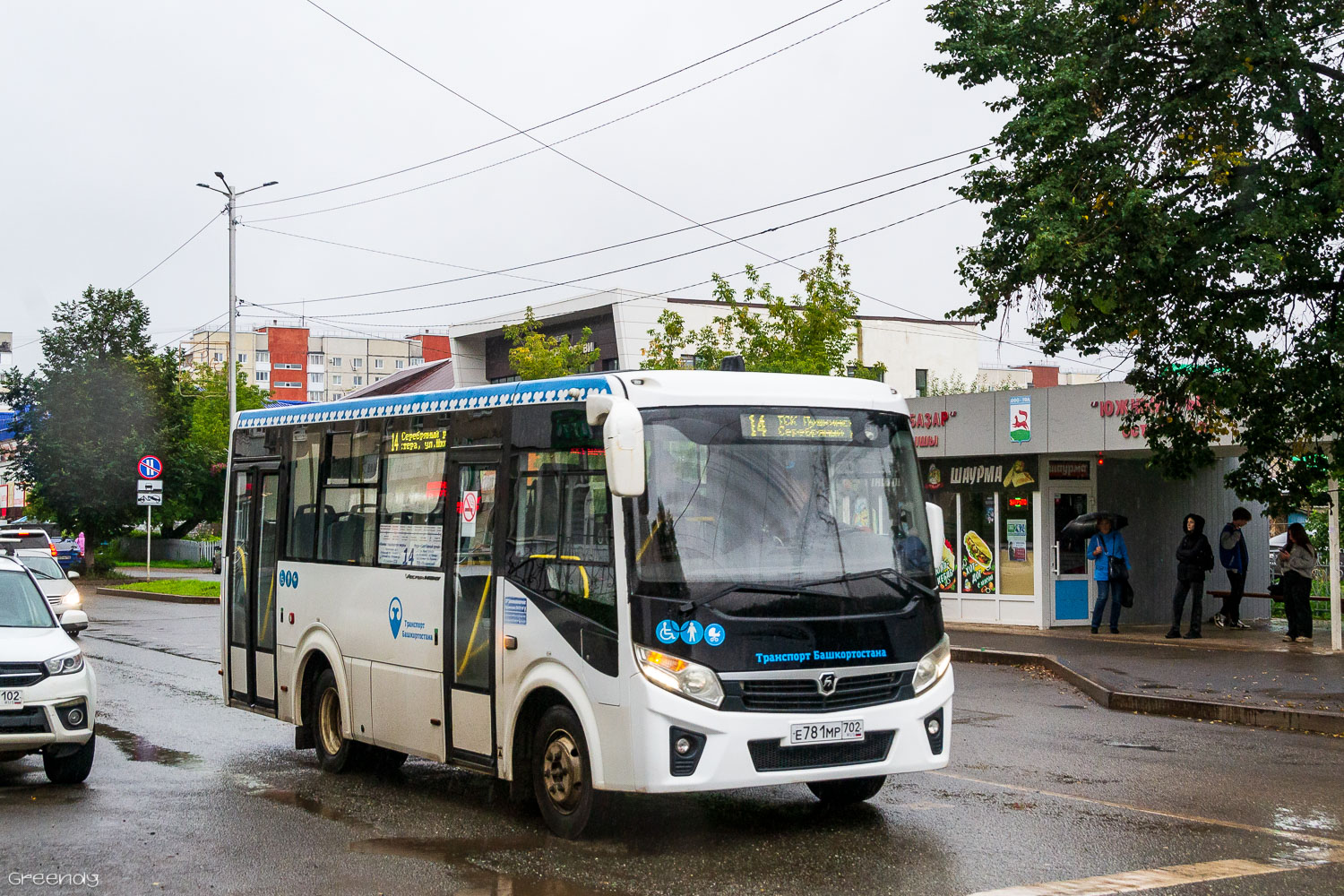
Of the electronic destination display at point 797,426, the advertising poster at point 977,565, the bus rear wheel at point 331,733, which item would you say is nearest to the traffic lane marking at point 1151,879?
the electronic destination display at point 797,426

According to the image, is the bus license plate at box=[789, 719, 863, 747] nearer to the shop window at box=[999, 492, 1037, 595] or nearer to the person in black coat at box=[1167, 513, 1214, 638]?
the person in black coat at box=[1167, 513, 1214, 638]

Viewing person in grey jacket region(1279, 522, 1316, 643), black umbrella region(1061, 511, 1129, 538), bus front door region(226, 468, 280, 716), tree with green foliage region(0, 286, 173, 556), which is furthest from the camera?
tree with green foliage region(0, 286, 173, 556)

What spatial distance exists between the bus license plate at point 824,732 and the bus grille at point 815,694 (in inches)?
3.1

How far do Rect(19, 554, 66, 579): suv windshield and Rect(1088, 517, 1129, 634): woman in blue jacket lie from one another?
16819 mm

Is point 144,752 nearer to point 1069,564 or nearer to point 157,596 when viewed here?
point 1069,564

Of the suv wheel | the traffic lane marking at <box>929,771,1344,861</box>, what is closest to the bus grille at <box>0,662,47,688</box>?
the suv wheel

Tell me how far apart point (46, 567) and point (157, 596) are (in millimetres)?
12738

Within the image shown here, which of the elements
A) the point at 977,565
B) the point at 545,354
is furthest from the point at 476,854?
the point at 545,354

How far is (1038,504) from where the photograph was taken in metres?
23.4

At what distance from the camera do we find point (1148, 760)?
10859 millimetres

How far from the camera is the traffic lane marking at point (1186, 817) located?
777 centimetres

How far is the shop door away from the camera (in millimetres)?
23500

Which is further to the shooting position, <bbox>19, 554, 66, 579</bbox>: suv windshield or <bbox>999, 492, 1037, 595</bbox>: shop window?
<bbox>999, 492, 1037, 595</bbox>: shop window

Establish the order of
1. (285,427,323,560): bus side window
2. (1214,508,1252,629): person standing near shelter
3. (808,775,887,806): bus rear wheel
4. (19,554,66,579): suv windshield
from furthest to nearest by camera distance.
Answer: (19,554,66,579): suv windshield → (1214,508,1252,629): person standing near shelter → (285,427,323,560): bus side window → (808,775,887,806): bus rear wheel
